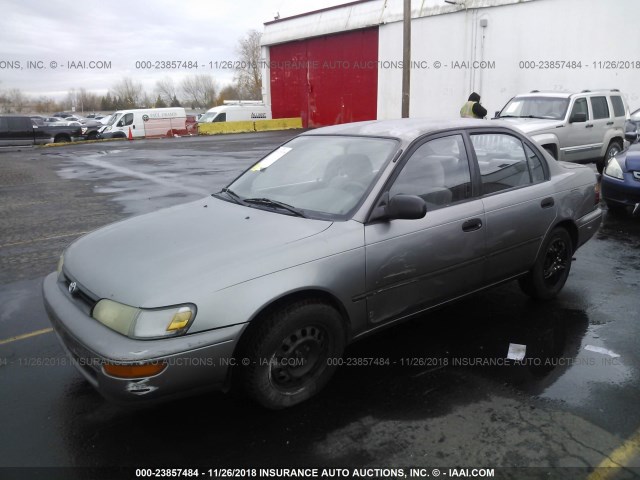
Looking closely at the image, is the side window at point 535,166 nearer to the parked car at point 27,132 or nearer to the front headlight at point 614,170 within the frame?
the front headlight at point 614,170

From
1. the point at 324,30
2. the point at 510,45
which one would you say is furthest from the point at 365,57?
the point at 510,45

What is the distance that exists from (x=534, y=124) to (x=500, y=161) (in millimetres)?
7077

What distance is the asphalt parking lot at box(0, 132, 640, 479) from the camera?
2.65 metres

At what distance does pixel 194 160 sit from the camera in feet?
54.3

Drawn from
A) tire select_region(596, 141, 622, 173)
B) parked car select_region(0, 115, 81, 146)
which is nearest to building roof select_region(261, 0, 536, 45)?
tire select_region(596, 141, 622, 173)

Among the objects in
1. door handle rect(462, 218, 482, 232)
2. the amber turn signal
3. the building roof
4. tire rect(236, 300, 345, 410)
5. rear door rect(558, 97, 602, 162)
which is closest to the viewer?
the amber turn signal

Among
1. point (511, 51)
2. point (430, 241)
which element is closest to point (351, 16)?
point (511, 51)

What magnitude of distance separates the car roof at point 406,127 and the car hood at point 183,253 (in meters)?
0.99

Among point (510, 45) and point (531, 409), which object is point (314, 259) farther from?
point (510, 45)

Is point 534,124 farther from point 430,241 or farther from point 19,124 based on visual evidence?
point 19,124

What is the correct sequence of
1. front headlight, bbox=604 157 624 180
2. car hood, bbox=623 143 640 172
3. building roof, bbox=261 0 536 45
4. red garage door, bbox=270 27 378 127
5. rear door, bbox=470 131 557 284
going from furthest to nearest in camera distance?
red garage door, bbox=270 27 378 127 < building roof, bbox=261 0 536 45 < front headlight, bbox=604 157 624 180 < car hood, bbox=623 143 640 172 < rear door, bbox=470 131 557 284

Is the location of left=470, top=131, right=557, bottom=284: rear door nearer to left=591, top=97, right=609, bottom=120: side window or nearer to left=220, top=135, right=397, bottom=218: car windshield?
left=220, top=135, right=397, bottom=218: car windshield

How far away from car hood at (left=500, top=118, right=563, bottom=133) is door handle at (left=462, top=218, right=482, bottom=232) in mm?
7121

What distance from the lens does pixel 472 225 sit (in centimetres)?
373
